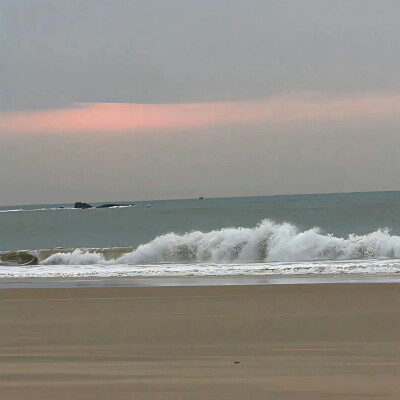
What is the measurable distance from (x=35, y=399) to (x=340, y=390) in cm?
215

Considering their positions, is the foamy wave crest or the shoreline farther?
the foamy wave crest

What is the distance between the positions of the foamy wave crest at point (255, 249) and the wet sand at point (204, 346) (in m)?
10.7

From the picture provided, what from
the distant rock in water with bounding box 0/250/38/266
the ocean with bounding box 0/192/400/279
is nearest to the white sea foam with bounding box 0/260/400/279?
the ocean with bounding box 0/192/400/279

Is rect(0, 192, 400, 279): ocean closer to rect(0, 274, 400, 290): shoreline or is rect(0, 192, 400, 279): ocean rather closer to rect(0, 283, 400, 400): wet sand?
rect(0, 274, 400, 290): shoreline

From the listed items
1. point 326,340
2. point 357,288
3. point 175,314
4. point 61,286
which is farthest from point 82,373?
point 61,286

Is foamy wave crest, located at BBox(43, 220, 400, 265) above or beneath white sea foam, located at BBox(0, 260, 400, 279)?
above

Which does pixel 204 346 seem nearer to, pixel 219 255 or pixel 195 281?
pixel 195 281

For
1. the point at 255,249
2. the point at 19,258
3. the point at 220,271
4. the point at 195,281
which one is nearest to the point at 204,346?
the point at 195,281

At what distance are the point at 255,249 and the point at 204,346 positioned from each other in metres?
16.9

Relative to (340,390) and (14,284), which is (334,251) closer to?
(14,284)

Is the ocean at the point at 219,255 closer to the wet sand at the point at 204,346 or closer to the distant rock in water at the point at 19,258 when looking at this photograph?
the distant rock in water at the point at 19,258

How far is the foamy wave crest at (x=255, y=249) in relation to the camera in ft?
73.7

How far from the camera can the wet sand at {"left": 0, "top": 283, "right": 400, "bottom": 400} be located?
5.62 metres

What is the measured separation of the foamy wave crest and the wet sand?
1074 cm
